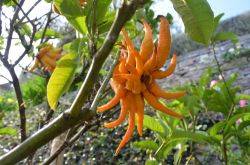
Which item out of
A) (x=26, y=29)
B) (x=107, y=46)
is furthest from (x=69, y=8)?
(x=26, y=29)

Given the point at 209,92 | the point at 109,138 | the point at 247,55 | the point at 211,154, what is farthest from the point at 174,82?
the point at 209,92

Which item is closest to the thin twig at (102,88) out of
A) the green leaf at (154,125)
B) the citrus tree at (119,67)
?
the citrus tree at (119,67)

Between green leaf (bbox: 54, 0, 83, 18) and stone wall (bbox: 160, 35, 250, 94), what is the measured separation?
200 inches

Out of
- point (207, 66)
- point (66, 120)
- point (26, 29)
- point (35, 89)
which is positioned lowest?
point (207, 66)

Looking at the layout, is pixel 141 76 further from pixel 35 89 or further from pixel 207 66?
pixel 35 89

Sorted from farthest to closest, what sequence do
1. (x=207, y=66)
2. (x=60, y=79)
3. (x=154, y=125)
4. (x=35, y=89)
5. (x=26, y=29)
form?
(x=35, y=89) < (x=207, y=66) < (x=26, y=29) < (x=154, y=125) < (x=60, y=79)

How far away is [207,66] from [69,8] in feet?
21.3

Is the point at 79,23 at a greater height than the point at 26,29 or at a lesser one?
lesser

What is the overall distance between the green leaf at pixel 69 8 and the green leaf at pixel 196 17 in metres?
0.31

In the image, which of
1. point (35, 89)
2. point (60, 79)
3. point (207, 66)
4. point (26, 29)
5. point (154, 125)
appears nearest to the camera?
point (60, 79)

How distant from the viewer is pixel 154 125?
5.79 feet

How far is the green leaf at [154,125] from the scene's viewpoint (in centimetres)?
176

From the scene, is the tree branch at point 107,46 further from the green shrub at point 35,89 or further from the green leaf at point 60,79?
the green shrub at point 35,89

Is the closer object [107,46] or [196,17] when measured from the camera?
[107,46]
